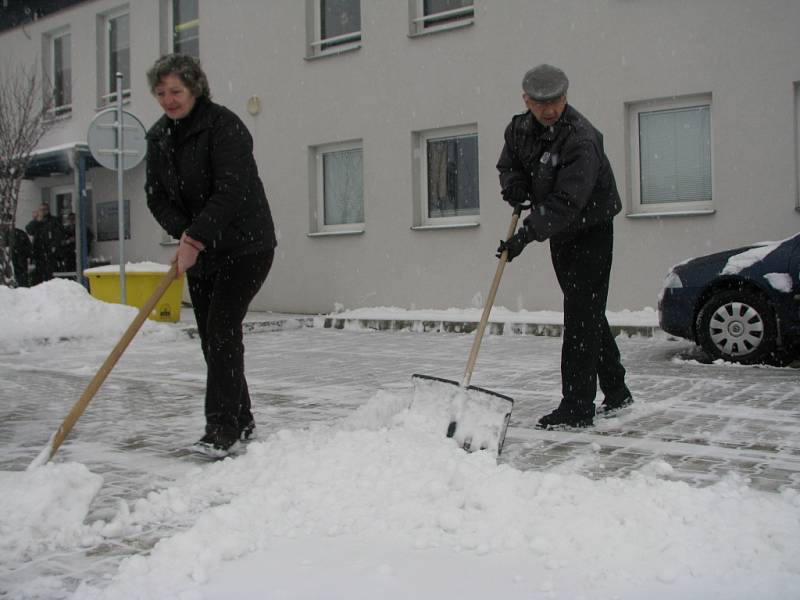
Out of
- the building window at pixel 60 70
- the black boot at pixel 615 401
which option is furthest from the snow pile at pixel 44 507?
the building window at pixel 60 70

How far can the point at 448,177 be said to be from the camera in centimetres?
1376

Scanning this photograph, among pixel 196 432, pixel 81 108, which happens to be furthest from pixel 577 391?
pixel 81 108

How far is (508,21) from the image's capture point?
12.8 m

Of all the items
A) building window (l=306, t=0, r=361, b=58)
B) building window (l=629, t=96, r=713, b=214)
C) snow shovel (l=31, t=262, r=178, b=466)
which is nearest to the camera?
snow shovel (l=31, t=262, r=178, b=466)

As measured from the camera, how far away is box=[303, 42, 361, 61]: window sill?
1457cm

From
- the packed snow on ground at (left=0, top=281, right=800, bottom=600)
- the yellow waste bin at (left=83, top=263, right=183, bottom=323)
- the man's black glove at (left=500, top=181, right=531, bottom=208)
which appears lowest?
the packed snow on ground at (left=0, top=281, right=800, bottom=600)

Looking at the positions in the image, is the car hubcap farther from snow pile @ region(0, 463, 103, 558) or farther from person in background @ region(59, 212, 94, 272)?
person in background @ region(59, 212, 94, 272)

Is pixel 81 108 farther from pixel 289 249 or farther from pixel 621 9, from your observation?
pixel 621 9

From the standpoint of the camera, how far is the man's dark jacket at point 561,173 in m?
4.87

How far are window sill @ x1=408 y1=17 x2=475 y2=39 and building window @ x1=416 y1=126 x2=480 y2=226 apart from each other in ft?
4.63

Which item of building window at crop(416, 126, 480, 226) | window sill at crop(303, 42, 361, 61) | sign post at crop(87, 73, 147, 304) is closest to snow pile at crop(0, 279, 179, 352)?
sign post at crop(87, 73, 147, 304)

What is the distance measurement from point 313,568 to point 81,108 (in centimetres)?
1851

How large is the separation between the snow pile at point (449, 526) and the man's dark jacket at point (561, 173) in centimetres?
146

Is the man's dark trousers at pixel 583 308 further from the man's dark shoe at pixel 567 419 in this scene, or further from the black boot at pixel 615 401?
the black boot at pixel 615 401
